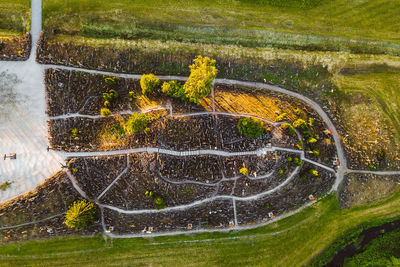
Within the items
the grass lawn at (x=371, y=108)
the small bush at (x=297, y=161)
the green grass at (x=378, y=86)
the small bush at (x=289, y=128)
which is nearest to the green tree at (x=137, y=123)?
the small bush at (x=289, y=128)

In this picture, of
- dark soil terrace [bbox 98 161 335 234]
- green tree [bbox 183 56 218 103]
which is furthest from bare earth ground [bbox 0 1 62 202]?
green tree [bbox 183 56 218 103]

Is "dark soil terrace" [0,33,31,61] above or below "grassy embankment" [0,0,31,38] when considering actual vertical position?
below

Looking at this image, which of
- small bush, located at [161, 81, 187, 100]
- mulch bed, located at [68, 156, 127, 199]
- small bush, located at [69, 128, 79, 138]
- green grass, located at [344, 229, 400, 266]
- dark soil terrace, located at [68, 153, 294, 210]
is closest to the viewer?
small bush, located at [161, 81, 187, 100]

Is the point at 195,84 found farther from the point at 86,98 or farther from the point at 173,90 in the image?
the point at 86,98

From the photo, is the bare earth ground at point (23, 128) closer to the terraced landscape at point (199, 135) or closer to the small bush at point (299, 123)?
the terraced landscape at point (199, 135)

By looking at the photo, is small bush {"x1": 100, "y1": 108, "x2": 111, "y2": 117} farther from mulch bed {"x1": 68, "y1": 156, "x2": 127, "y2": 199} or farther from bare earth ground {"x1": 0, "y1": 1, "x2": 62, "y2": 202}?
bare earth ground {"x1": 0, "y1": 1, "x2": 62, "y2": 202}
